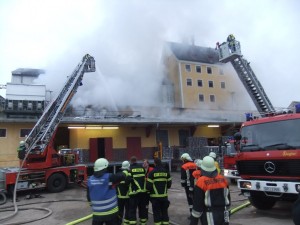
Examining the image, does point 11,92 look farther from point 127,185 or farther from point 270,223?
point 270,223

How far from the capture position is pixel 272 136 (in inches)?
271

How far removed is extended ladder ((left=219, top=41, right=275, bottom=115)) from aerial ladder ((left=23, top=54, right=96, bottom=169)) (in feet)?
26.7

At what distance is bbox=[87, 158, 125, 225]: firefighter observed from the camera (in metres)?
4.50

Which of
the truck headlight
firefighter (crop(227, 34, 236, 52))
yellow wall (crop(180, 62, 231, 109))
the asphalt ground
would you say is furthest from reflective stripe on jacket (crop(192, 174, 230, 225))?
yellow wall (crop(180, 62, 231, 109))

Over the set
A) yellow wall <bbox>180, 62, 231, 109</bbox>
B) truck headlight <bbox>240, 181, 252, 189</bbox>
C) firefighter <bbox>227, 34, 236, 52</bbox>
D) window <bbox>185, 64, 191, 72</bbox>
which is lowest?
truck headlight <bbox>240, 181, 252, 189</bbox>

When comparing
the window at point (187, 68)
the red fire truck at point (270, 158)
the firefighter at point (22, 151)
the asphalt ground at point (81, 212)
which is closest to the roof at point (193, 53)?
the window at point (187, 68)

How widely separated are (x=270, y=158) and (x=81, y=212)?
542 cm

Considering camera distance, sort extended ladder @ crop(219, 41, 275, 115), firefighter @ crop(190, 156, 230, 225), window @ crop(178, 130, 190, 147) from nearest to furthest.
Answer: firefighter @ crop(190, 156, 230, 225) < extended ladder @ crop(219, 41, 275, 115) < window @ crop(178, 130, 190, 147)

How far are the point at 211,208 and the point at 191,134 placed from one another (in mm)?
17706

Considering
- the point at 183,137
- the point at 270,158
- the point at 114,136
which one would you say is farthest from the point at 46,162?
the point at 183,137

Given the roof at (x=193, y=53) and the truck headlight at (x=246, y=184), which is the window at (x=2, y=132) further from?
the roof at (x=193, y=53)

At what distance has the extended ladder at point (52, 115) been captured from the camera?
11757 millimetres

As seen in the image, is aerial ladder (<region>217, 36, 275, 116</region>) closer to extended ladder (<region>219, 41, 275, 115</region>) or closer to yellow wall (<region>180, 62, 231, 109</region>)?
extended ladder (<region>219, 41, 275, 115</region>)

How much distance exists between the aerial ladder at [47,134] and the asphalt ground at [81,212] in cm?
144
